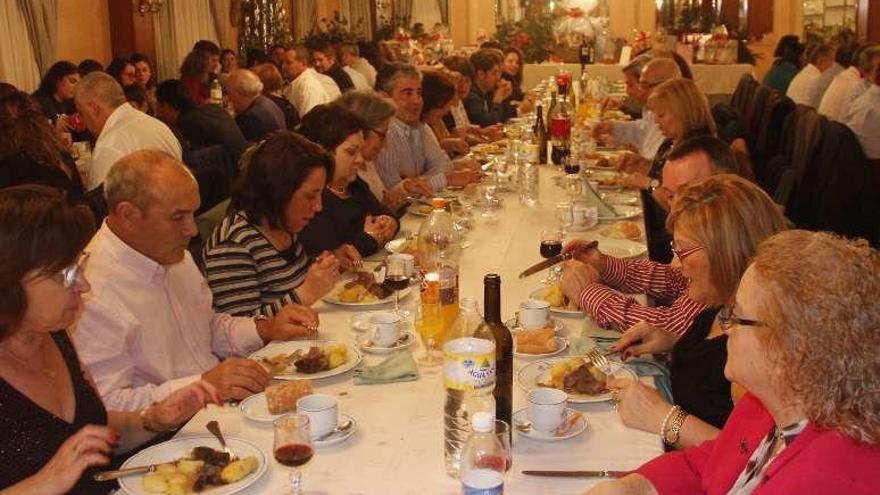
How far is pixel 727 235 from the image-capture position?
7.02 feet

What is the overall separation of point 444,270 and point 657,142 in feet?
12.8

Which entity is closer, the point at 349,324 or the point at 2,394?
the point at 2,394

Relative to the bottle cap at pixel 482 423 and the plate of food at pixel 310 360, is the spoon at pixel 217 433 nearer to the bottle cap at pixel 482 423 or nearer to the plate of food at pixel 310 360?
the plate of food at pixel 310 360

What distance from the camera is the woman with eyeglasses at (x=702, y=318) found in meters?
1.97

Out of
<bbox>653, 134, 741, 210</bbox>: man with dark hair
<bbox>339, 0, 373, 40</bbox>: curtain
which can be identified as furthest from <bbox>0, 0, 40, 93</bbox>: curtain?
<bbox>339, 0, 373, 40</bbox>: curtain

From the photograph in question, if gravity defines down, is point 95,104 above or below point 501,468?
above

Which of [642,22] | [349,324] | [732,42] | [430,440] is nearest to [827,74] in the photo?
[732,42]

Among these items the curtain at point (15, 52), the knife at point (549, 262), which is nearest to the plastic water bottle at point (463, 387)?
the knife at point (549, 262)

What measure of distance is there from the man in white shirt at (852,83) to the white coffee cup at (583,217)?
4.12 meters

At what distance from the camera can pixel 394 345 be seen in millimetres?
2434

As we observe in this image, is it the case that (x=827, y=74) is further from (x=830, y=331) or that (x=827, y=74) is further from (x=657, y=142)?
(x=830, y=331)

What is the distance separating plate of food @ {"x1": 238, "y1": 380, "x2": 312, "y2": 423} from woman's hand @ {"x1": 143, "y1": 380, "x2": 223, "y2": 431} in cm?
7

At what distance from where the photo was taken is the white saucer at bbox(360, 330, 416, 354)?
7.83 feet

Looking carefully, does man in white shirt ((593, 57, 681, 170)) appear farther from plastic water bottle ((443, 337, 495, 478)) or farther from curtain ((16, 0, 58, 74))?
curtain ((16, 0, 58, 74))
